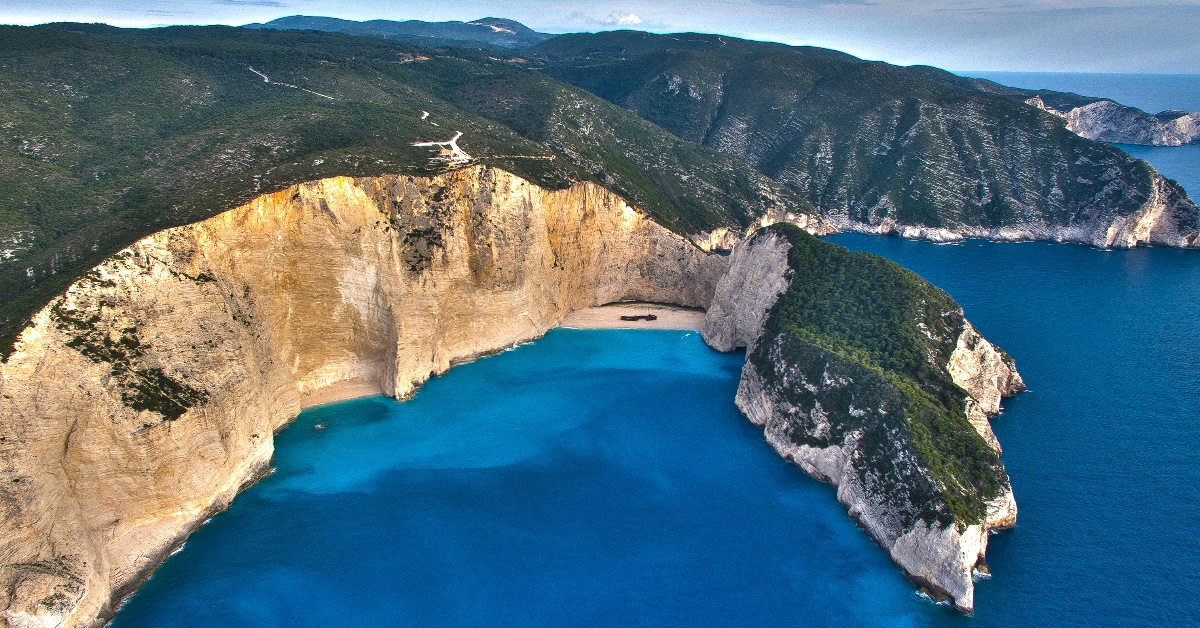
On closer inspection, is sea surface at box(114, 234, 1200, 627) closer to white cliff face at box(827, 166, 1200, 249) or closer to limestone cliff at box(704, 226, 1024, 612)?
limestone cliff at box(704, 226, 1024, 612)

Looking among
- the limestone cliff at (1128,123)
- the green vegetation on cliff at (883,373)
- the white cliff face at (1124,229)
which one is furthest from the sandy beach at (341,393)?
the limestone cliff at (1128,123)

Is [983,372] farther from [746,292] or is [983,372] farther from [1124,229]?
[1124,229]

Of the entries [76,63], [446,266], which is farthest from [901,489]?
[76,63]

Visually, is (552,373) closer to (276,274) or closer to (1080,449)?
(276,274)

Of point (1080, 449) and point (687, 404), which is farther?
point (687, 404)

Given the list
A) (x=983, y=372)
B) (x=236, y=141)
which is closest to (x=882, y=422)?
(x=983, y=372)
